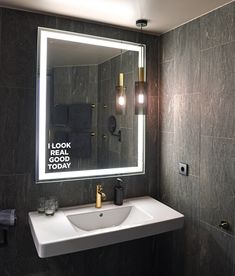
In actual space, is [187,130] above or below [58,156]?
above

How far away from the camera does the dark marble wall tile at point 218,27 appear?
163 cm

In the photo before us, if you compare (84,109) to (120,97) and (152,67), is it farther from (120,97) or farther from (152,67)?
(152,67)

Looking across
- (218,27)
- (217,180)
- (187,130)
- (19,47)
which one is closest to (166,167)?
(187,130)

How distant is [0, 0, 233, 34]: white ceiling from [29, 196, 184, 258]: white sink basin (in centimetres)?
143

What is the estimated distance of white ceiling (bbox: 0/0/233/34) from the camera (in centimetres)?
164

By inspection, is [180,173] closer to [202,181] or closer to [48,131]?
[202,181]

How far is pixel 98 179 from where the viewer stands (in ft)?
6.75

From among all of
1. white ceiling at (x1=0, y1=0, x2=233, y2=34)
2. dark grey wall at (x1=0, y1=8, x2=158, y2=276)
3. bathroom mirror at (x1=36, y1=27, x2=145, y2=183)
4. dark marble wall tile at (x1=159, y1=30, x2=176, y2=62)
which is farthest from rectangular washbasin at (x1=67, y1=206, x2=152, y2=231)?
white ceiling at (x1=0, y1=0, x2=233, y2=34)

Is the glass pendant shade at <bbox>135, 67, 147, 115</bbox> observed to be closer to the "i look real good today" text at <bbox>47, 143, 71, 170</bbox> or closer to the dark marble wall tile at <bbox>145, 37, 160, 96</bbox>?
the dark marble wall tile at <bbox>145, 37, 160, 96</bbox>

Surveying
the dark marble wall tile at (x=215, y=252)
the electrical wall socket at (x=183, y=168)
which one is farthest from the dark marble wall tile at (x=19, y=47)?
the dark marble wall tile at (x=215, y=252)

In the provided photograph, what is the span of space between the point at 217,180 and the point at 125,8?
1.32 meters

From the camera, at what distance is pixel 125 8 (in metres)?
1.73

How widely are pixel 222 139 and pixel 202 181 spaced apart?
358 mm

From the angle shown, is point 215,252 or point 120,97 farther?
point 120,97
